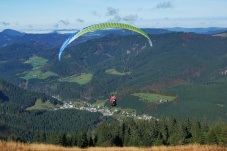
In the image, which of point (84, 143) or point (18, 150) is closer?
point (18, 150)

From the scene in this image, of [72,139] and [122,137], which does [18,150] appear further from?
[122,137]

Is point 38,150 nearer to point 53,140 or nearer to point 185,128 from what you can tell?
point 53,140

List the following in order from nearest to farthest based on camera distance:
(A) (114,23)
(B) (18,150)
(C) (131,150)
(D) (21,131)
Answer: (B) (18,150)
(C) (131,150)
(A) (114,23)
(D) (21,131)

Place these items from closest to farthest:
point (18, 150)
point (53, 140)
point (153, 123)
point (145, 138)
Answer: point (18, 150)
point (53, 140)
point (145, 138)
point (153, 123)

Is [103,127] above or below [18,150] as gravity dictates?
below

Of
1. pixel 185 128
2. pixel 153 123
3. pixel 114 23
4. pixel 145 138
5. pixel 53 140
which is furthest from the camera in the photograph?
pixel 153 123

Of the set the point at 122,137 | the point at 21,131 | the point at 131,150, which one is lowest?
the point at 21,131

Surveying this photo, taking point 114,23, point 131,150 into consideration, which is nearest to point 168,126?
point 114,23

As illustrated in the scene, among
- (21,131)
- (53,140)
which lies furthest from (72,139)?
(21,131)

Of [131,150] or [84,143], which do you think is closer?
[131,150]
